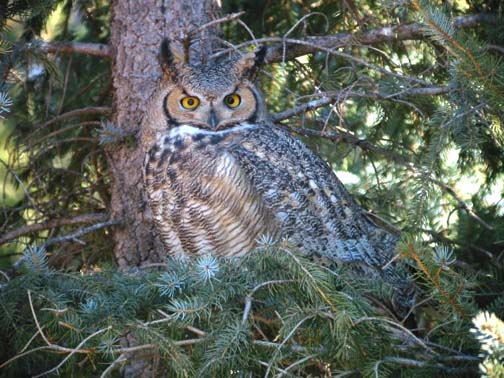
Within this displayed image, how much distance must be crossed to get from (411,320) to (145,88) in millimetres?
1635

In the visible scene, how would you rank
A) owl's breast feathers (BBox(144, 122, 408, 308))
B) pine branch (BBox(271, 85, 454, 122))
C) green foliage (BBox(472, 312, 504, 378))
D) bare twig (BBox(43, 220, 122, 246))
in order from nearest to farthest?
green foliage (BBox(472, 312, 504, 378)), pine branch (BBox(271, 85, 454, 122)), owl's breast feathers (BBox(144, 122, 408, 308)), bare twig (BBox(43, 220, 122, 246))

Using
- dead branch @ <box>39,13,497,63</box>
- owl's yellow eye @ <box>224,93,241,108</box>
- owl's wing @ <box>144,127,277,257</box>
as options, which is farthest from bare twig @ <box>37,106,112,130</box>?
owl's yellow eye @ <box>224,93,241,108</box>

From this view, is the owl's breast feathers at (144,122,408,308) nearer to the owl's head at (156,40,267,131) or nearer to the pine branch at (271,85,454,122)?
the owl's head at (156,40,267,131)

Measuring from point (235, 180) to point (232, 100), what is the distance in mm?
552

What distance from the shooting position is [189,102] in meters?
3.42

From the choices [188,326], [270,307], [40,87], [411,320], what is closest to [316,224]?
[411,320]

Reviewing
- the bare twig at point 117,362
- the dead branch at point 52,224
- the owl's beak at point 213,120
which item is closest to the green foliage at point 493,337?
the bare twig at point 117,362

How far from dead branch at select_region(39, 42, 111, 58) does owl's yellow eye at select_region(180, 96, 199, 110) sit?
51 centimetres

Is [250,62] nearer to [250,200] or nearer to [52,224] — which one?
[250,200]

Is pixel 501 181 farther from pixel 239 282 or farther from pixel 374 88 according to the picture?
pixel 239 282

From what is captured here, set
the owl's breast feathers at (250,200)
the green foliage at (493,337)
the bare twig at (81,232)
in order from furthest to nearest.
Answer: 1. the bare twig at (81,232)
2. the owl's breast feathers at (250,200)
3. the green foliage at (493,337)

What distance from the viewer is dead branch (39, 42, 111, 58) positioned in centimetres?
345

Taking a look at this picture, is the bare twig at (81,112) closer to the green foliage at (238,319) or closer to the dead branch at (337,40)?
the dead branch at (337,40)

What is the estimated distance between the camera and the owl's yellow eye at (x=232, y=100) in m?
3.42
